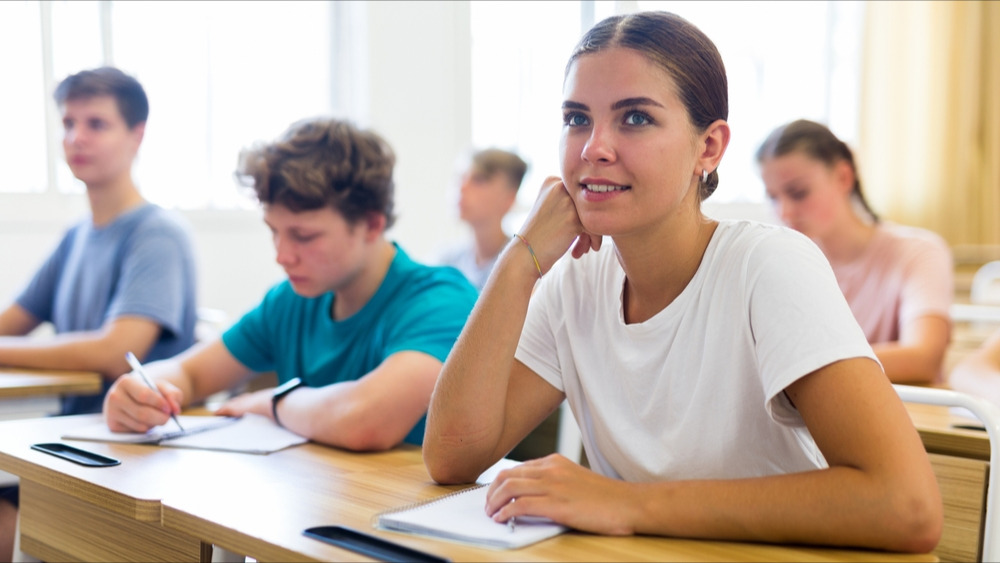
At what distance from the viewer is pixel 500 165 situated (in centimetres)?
447

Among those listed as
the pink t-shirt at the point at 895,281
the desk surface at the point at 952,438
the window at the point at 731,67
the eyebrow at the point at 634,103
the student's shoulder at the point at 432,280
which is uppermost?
the window at the point at 731,67

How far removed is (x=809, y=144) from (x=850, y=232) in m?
0.28

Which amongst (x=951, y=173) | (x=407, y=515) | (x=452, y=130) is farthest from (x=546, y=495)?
(x=951, y=173)

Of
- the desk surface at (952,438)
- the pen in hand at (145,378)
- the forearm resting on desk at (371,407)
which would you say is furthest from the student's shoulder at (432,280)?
the desk surface at (952,438)

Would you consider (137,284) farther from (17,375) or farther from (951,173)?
(951,173)

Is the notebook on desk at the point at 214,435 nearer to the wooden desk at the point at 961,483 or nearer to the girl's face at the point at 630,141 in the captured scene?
the girl's face at the point at 630,141

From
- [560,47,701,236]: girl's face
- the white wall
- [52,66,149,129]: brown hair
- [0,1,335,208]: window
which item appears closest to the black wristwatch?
[560,47,701,236]: girl's face

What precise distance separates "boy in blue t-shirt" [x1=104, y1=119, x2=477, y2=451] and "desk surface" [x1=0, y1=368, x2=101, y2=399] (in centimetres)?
35

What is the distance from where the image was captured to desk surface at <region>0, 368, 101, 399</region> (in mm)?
2170

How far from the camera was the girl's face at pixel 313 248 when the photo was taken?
6.20 feet

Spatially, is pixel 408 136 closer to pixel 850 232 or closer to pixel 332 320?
pixel 850 232

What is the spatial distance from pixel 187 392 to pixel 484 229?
2.36 meters

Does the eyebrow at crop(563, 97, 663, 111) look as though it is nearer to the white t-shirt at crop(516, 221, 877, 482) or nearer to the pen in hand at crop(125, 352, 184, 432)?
the white t-shirt at crop(516, 221, 877, 482)

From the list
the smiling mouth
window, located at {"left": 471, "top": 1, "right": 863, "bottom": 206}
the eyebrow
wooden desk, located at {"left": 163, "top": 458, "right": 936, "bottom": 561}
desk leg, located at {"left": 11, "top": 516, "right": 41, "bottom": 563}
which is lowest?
desk leg, located at {"left": 11, "top": 516, "right": 41, "bottom": 563}
